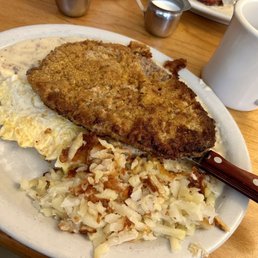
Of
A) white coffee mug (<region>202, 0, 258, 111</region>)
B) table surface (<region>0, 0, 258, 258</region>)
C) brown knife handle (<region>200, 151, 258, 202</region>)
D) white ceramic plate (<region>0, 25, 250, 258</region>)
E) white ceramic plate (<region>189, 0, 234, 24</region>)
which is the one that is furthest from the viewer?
white ceramic plate (<region>189, 0, 234, 24</region>)

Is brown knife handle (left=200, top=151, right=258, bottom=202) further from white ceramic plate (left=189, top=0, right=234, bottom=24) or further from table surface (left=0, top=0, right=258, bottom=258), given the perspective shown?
white ceramic plate (left=189, top=0, right=234, bottom=24)

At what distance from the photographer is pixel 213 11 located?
1.53 m

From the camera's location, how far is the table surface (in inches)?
51.3

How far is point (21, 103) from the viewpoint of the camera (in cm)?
100

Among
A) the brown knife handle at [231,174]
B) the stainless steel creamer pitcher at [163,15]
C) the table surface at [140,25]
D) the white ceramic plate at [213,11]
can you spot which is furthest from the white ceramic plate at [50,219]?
the white ceramic plate at [213,11]

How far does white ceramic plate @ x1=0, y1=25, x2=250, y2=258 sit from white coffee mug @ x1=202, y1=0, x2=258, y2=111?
0.10 m

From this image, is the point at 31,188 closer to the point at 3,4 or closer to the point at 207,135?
the point at 207,135

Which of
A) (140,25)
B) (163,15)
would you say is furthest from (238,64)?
(140,25)

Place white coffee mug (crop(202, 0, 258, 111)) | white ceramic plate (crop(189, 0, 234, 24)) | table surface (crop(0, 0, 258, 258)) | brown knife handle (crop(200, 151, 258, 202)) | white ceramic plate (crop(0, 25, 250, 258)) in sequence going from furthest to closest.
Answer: white ceramic plate (crop(189, 0, 234, 24)), table surface (crop(0, 0, 258, 258)), white coffee mug (crop(202, 0, 258, 111)), brown knife handle (crop(200, 151, 258, 202)), white ceramic plate (crop(0, 25, 250, 258))

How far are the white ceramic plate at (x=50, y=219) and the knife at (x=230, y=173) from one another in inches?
1.1

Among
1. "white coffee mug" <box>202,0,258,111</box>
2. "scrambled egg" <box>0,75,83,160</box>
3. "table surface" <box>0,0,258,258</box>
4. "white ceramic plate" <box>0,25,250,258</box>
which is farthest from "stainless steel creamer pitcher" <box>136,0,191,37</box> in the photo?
"scrambled egg" <box>0,75,83,160</box>

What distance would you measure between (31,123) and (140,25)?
0.74 metres

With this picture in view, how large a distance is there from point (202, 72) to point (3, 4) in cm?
80

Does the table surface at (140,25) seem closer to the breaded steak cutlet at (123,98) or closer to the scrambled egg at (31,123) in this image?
the breaded steak cutlet at (123,98)
